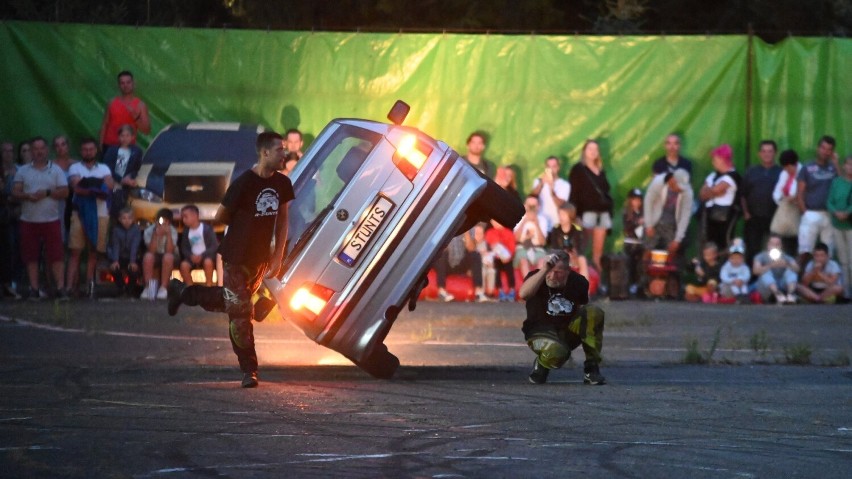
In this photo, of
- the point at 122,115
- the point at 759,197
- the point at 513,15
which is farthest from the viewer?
the point at 513,15

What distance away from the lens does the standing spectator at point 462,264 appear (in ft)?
59.9

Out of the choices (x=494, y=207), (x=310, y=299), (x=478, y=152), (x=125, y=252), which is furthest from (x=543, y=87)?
(x=310, y=299)

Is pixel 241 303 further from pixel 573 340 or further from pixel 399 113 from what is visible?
pixel 573 340

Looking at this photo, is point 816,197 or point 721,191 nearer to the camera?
point 816,197

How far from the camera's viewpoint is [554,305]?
1060cm

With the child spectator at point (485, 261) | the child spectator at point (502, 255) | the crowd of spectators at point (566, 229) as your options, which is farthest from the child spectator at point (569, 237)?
A: the child spectator at point (485, 261)

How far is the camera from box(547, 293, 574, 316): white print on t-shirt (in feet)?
34.7

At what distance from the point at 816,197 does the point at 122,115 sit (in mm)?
8229

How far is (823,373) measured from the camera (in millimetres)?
11320

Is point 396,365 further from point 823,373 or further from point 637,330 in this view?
point 637,330

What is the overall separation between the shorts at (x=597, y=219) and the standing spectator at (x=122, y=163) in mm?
5332

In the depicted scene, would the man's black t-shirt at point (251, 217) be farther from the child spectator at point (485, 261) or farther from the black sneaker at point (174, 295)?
the child spectator at point (485, 261)

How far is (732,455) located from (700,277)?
37.1 ft

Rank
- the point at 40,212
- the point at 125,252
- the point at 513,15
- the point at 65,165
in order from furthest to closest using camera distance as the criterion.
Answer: the point at 513,15 → the point at 65,165 → the point at 125,252 → the point at 40,212
